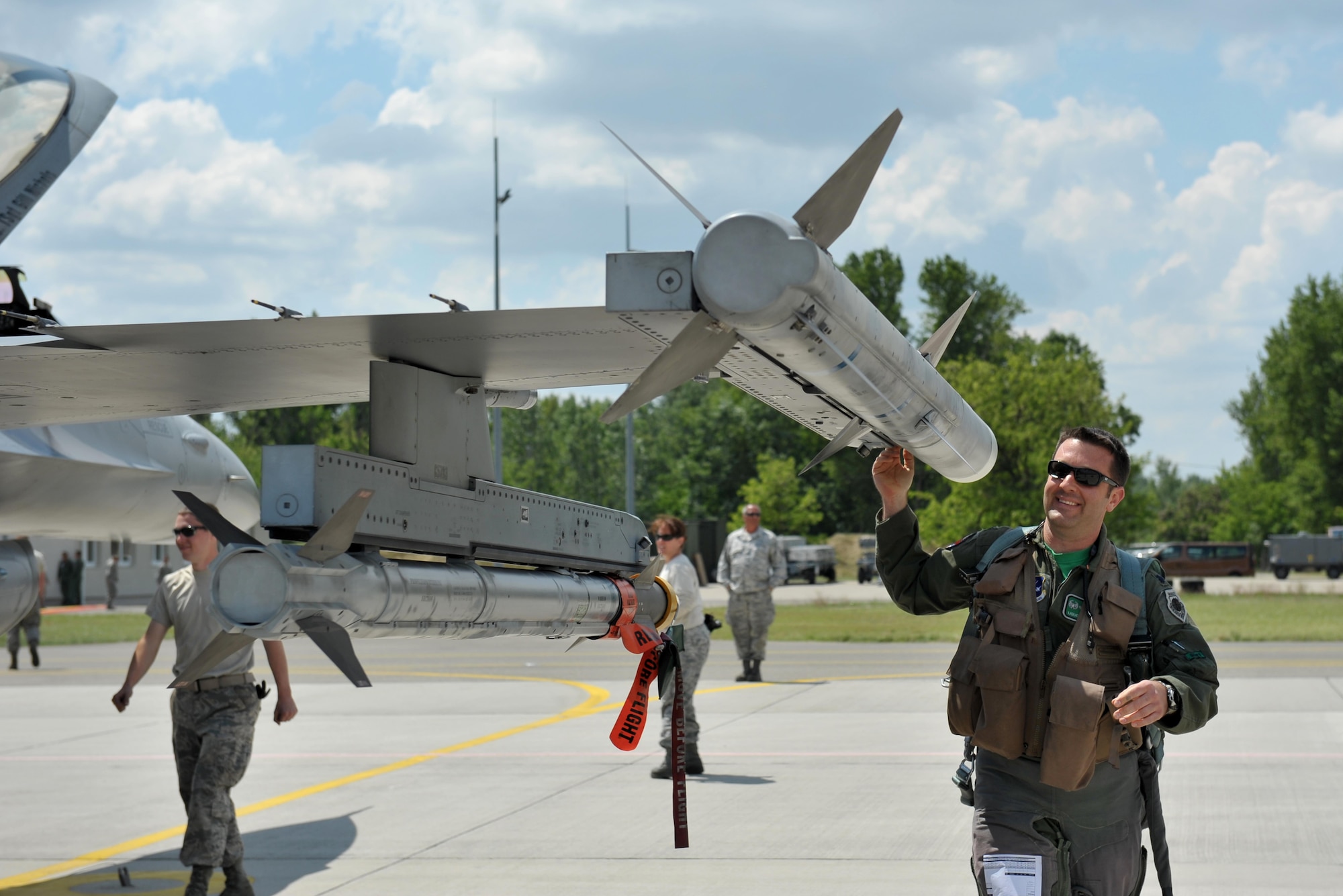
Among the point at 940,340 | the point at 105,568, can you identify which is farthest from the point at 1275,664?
the point at 105,568

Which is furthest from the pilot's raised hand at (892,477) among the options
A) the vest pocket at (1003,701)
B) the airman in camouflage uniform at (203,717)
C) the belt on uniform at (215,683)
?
the belt on uniform at (215,683)

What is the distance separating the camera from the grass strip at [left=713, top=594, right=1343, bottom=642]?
24750 mm

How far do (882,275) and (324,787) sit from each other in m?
66.0

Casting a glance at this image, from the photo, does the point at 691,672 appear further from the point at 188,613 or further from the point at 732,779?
the point at 188,613

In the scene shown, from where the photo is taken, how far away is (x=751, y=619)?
17266 millimetres

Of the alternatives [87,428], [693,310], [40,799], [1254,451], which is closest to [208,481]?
[87,428]

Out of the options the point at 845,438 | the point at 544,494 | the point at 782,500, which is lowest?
the point at 544,494

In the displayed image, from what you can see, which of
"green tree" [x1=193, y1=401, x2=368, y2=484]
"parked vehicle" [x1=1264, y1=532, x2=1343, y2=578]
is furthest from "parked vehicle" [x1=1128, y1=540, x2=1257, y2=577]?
→ "green tree" [x1=193, y1=401, x2=368, y2=484]

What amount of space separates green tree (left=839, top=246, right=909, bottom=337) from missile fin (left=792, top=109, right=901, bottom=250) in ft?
227

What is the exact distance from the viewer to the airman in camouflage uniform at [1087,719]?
13.4 feet

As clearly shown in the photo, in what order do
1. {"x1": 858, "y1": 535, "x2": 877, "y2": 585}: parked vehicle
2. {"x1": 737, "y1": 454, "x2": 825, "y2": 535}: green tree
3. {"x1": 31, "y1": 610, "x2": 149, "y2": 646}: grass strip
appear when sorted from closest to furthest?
{"x1": 31, "y1": 610, "x2": 149, "y2": 646}: grass strip → {"x1": 858, "y1": 535, "x2": 877, "y2": 585}: parked vehicle → {"x1": 737, "y1": 454, "x2": 825, "y2": 535}: green tree

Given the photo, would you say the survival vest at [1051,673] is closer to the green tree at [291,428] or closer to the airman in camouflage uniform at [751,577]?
the airman in camouflage uniform at [751,577]

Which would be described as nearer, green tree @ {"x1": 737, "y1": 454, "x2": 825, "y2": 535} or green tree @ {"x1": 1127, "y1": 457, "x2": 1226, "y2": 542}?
green tree @ {"x1": 737, "y1": 454, "x2": 825, "y2": 535}

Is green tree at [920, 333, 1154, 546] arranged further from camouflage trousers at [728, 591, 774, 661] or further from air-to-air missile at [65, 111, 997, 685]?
air-to-air missile at [65, 111, 997, 685]
